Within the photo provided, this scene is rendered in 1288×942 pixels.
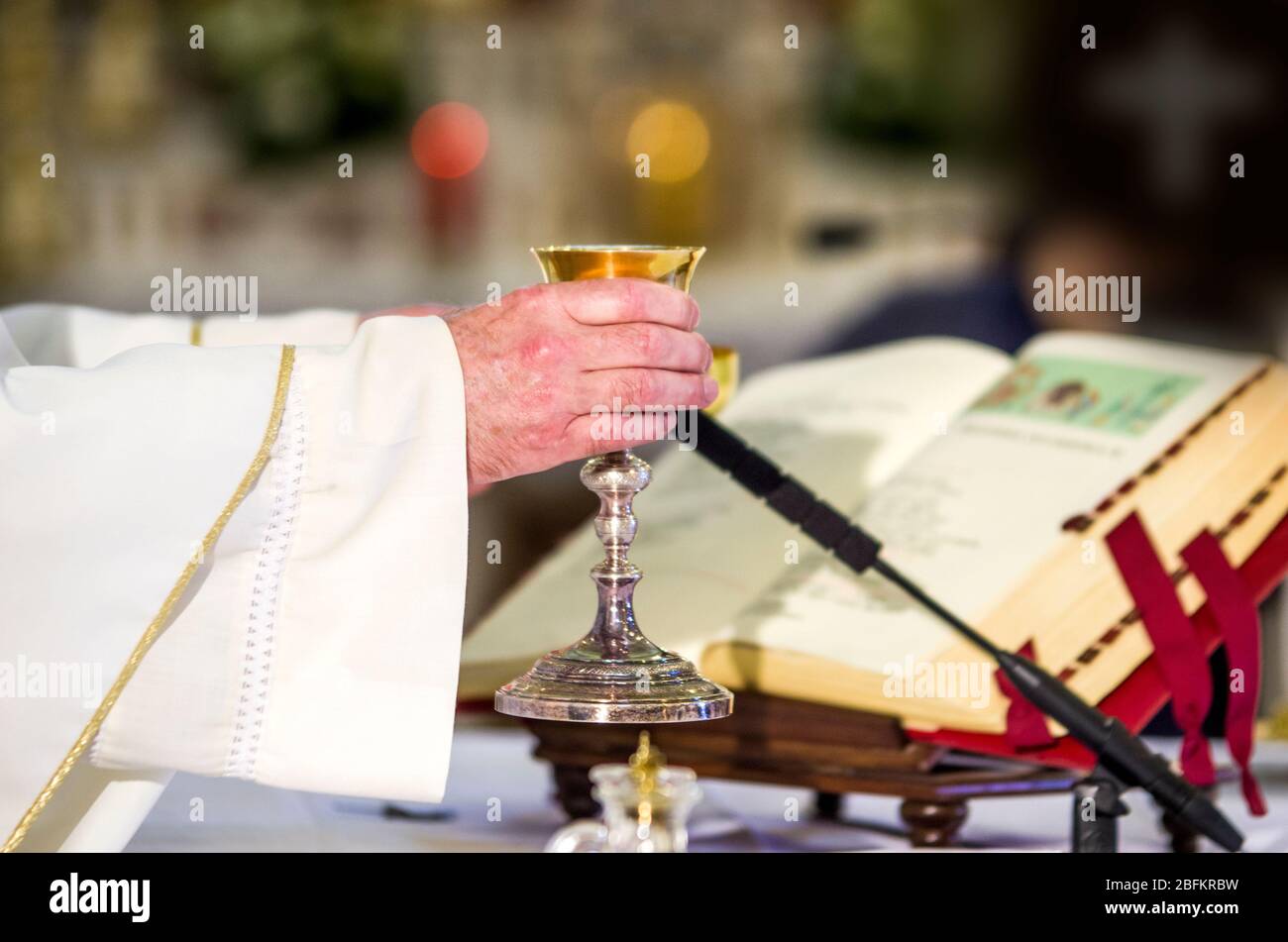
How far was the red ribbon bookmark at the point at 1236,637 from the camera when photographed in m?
1.24

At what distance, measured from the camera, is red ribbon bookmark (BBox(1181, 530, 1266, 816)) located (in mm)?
1236

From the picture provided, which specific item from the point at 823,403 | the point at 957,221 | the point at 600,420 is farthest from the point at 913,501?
the point at 957,221

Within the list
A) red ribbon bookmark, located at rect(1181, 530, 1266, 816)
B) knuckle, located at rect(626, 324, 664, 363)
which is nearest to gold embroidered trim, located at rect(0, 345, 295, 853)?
knuckle, located at rect(626, 324, 664, 363)

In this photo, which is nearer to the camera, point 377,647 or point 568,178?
point 377,647

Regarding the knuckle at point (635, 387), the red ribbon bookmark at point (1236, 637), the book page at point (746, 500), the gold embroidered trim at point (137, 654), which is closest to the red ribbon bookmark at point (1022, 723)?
the red ribbon bookmark at point (1236, 637)

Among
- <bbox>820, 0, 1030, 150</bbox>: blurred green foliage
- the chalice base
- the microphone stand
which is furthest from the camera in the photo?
<bbox>820, 0, 1030, 150</bbox>: blurred green foliage

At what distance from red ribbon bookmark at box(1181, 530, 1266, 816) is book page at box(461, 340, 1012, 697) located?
1.11ft

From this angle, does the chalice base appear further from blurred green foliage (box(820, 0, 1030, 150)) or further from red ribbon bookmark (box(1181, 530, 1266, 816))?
blurred green foliage (box(820, 0, 1030, 150))

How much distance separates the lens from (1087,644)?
1.27 metres

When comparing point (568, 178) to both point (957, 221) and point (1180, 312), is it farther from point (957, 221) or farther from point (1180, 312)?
point (1180, 312)

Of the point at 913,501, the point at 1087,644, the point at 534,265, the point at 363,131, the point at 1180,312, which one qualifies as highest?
the point at 363,131
